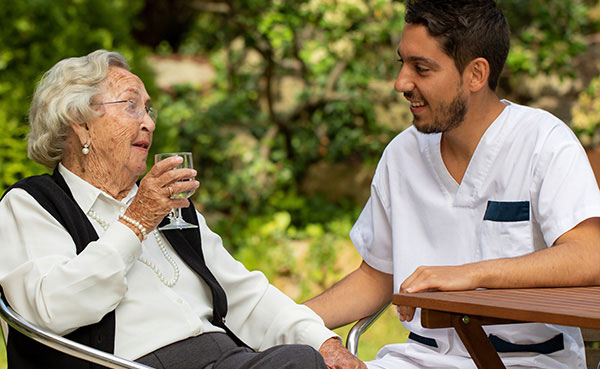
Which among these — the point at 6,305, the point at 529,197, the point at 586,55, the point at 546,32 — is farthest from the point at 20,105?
the point at 586,55

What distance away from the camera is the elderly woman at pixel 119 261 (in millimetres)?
1970

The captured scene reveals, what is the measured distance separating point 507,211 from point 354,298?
0.64 meters

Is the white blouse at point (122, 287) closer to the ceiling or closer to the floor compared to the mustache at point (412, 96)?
closer to the floor

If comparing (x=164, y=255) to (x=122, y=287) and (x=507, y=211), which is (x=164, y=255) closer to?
(x=122, y=287)

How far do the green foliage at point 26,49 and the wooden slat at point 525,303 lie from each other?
3671 millimetres

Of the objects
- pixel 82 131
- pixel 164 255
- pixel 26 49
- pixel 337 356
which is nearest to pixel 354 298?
pixel 337 356

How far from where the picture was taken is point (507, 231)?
2359 mm

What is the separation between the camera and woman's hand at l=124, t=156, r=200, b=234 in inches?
79.7

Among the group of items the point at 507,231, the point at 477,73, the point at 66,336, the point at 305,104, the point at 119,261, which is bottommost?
the point at 305,104

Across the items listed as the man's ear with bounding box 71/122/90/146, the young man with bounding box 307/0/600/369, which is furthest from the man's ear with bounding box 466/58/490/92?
the man's ear with bounding box 71/122/90/146

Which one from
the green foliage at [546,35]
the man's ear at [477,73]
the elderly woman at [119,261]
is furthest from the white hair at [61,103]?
the green foliage at [546,35]

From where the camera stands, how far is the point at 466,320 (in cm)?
189

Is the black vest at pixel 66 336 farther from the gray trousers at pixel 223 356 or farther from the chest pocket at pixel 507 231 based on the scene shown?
the chest pocket at pixel 507 231

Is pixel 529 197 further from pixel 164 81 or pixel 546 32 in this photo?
pixel 164 81
